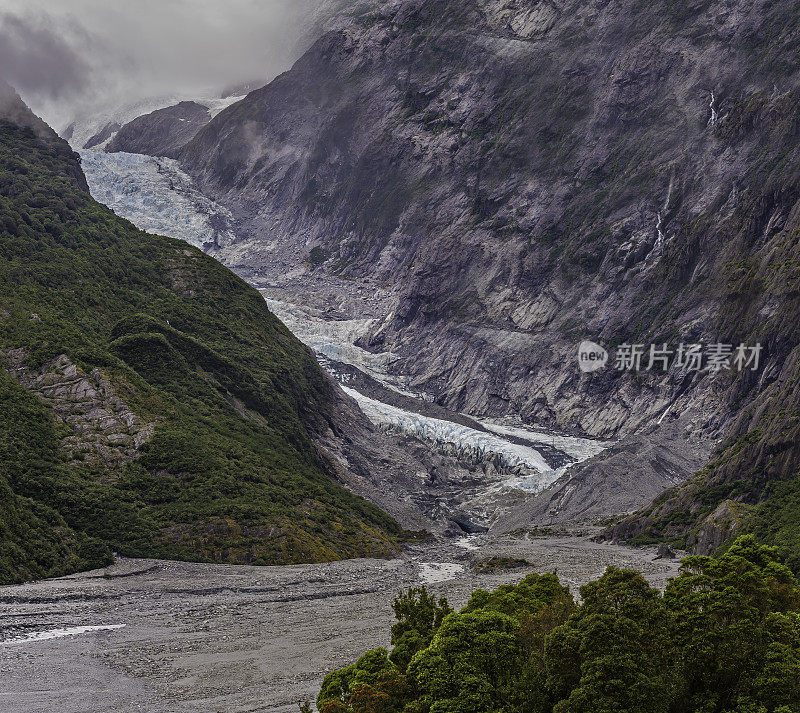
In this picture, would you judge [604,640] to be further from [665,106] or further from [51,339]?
[665,106]

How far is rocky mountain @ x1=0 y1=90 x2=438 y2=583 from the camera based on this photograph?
2616 inches

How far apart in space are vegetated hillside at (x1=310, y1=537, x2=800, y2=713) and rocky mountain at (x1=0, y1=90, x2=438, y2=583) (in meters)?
36.4

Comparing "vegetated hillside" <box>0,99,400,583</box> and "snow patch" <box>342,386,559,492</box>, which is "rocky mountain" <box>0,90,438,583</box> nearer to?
"vegetated hillside" <box>0,99,400,583</box>

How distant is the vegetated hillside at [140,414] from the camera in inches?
2591

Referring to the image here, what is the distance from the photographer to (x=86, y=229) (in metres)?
125

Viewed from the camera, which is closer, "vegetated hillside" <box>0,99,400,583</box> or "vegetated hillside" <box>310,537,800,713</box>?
"vegetated hillside" <box>310,537,800,713</box>

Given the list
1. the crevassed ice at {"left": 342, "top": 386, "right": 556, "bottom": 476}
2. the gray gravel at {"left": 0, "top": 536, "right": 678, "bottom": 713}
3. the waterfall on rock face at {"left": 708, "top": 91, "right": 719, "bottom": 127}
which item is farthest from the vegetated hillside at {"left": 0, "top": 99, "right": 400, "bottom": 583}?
the waterfall on rock face at {"left": 708, "top": 91, "right": 719, "bottom": 127}

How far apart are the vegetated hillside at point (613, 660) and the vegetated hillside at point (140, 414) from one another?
36.0m

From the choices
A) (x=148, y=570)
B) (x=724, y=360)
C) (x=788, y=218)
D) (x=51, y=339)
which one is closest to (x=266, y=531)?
(x=148, y=570)

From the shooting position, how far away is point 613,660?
23.2m

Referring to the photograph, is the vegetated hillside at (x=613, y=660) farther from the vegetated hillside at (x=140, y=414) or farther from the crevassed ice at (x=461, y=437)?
the crevassed ice at (x=461, y=437)

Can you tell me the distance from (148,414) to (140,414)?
1.13 m

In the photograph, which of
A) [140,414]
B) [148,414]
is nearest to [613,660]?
[140,414]

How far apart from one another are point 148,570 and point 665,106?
162936mm
